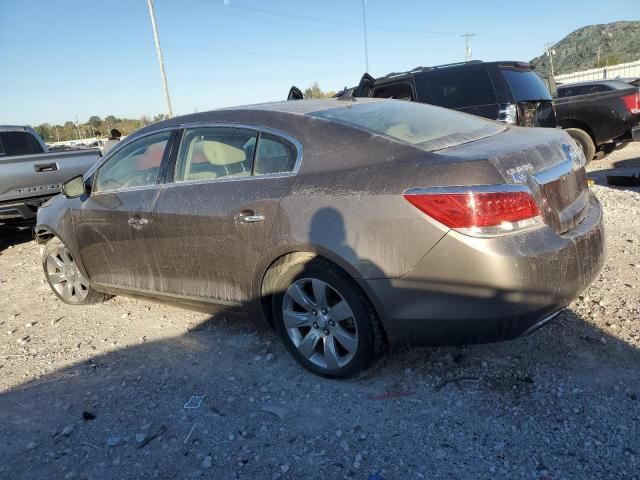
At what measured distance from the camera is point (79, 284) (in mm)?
4781

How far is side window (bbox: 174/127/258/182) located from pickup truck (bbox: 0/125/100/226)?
4.36m

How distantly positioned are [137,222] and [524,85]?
5.66 m


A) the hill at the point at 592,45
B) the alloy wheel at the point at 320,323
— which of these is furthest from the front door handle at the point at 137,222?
the hill at the point at 592,45

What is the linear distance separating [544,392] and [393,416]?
0.79 m

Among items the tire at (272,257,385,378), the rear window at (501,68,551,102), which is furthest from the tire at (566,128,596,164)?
the tire at (272,257,385,378)

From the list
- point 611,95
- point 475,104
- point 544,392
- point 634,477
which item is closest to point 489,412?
point 544,392

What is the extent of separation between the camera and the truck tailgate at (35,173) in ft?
22.4

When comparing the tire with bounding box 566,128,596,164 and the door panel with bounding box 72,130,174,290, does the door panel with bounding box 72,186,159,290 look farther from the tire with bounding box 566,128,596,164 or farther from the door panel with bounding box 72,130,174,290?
the tire with bounding box 566,128,596,164

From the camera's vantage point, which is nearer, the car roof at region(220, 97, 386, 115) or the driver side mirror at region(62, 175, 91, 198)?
the car roof at region(220, 97, 386, 115)

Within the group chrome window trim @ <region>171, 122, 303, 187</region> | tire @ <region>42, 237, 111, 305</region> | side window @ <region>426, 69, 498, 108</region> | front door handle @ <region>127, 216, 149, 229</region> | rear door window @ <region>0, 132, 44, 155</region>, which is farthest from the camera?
rear door window @ <region>0, 132, 44, 155</region>

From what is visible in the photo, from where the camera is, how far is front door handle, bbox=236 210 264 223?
306 centimetres

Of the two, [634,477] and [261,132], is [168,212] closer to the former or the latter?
[261,132]

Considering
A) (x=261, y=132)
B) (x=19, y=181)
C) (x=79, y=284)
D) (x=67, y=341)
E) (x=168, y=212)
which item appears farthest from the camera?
(x=19, y=181)

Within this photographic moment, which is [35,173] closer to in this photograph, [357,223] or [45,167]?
[45,167]
